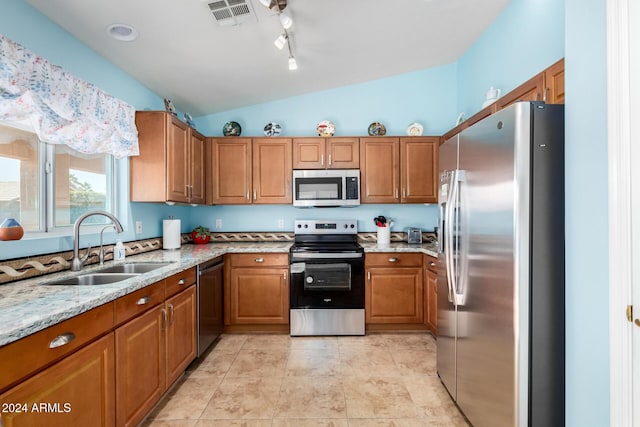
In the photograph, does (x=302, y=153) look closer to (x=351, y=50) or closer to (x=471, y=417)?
(x=351, y=50)

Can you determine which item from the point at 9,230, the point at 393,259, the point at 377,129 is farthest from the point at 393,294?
the point at 9,230

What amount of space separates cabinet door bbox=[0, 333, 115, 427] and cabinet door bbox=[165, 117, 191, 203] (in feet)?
5.07

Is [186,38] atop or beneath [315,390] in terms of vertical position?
atop

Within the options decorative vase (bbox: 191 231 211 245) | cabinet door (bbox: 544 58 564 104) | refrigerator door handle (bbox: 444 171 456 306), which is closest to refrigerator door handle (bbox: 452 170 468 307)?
refrigerator door handle (bbox: 444 171 456 306)

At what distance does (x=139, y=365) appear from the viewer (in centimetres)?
169

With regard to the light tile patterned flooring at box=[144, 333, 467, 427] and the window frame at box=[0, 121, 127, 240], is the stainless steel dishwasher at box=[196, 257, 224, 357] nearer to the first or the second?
the light tile patterned flooring at box=[144, 333, 467, 427]

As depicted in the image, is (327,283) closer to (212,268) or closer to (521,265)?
(212,268)

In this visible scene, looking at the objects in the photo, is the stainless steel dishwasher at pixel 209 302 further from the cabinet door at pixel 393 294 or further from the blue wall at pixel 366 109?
the blue wall at pixel 366 109

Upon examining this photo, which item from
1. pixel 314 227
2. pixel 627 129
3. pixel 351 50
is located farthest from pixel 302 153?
pixel 627 129

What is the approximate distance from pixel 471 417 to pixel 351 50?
9.80ft

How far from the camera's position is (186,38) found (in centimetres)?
220

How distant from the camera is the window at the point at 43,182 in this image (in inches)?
68.9

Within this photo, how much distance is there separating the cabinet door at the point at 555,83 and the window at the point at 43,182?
306 centimetres

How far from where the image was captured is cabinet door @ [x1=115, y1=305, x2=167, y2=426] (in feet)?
5.04
